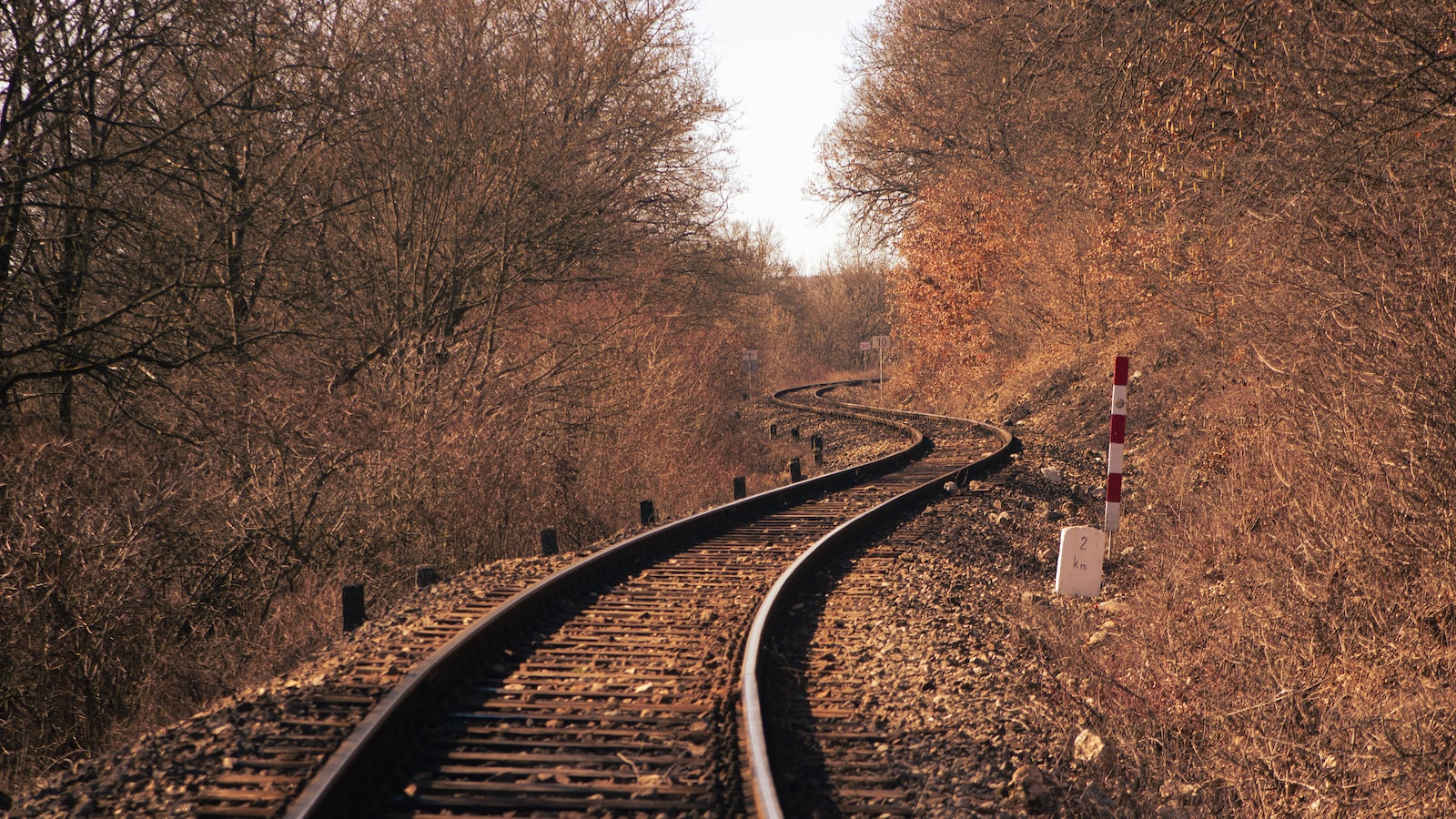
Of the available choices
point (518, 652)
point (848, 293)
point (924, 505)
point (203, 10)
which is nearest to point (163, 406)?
point (203, 10)

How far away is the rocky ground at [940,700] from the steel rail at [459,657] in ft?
1.71

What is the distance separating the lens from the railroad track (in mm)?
4723

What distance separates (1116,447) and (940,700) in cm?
388

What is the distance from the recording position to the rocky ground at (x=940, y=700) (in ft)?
16.0

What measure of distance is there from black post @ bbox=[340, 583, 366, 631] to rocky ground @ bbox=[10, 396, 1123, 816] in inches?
7.7

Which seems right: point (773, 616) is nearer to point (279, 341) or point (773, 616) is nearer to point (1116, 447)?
point (1116, 447)

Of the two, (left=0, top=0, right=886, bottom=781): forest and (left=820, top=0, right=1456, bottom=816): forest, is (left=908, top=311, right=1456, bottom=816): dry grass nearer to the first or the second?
→ (left=820, top=0, right=1456, bottom=816): forest

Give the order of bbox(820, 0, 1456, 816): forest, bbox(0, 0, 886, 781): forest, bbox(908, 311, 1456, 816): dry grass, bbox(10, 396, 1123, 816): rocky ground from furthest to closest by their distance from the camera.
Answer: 1. bbox(0, 0, 886, 781): forest
2. bbox(820, 0, 1456, 816): forest
3. bbox(908, 311, 1456, 816): dry grass
4. bbox(10, 396, 1123, 816): rocky ground

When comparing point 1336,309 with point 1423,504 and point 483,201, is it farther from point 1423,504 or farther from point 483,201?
point 483,201

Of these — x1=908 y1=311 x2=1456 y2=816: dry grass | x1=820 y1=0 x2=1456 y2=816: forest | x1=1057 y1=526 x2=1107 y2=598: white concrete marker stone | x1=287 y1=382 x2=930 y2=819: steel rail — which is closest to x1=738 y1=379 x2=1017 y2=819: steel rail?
x1=287 y1=382 x2=930 y2=819: steel rail

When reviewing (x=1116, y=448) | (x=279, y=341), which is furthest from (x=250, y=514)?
(x=1116, y=448)

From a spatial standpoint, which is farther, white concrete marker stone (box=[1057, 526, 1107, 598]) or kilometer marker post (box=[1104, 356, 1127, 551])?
kilometer marker post (box=[1104, 356, 1127, 551])

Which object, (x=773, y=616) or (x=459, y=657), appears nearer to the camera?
(x=459, y=657)

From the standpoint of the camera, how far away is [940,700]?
621cm
